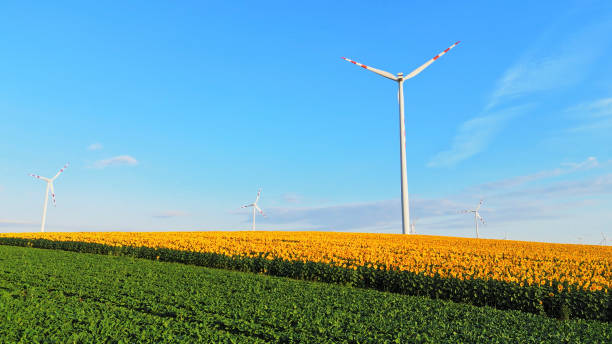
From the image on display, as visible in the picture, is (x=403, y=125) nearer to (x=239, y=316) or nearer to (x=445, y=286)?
(x=445, y=286)

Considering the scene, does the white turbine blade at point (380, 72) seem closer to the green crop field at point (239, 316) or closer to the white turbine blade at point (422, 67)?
the white turbine blade at point (422, 67)

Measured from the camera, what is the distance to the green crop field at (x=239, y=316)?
10.3 m

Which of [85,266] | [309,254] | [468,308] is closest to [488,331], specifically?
[468,308]

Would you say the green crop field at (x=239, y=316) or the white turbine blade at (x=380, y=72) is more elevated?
the white turbine blade at (x=380, y=72)

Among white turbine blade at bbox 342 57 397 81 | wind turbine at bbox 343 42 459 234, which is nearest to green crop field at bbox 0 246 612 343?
wind turbine at bbox 343 42 459 234

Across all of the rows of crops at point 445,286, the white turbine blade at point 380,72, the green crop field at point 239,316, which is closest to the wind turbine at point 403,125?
the white turbine blade at point 380,72

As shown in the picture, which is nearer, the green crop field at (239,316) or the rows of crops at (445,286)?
the green crop field at (239,316)

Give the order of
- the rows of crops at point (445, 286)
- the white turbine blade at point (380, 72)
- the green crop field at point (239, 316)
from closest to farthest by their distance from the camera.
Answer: the green crop field at point (239, 316)
the rows of crops at point (445, 286)
the white turbine blade at point (380, 72)

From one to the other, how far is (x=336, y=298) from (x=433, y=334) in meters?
4.87

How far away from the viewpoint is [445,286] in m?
17.8

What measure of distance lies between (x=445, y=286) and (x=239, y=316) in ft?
34.3

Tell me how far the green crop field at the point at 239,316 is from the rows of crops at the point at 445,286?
5.93ft

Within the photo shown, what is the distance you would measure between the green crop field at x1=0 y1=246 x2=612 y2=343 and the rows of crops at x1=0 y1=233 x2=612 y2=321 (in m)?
1.81

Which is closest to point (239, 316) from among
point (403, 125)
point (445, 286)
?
point (445, 286)
